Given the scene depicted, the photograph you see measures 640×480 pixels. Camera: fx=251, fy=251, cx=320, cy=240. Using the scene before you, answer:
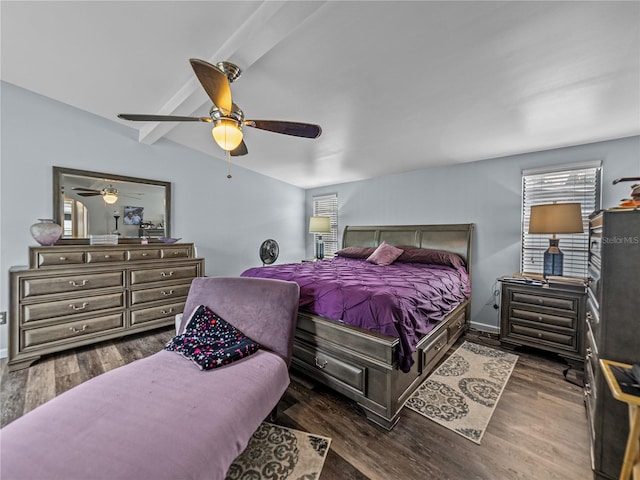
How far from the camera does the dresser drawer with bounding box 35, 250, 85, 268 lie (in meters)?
2.51

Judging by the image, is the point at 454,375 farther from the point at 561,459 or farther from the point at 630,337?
the point at 630,337

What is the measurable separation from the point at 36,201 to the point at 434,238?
4.96 meters

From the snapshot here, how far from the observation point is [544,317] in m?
2.56

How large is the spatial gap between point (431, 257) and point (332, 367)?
2149 millimetres

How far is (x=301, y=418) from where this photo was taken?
176cm

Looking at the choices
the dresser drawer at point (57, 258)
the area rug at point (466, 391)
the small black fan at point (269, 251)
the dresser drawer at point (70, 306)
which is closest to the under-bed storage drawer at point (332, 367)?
the area rug at point (466, 391)

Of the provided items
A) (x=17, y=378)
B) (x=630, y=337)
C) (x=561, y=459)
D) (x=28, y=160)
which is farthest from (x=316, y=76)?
(x=17, y=378)

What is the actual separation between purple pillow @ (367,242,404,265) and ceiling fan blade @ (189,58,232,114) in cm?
261

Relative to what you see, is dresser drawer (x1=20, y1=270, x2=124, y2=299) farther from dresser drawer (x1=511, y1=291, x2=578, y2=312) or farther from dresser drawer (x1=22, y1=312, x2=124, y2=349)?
dresser drawer (x1=511, y1=291, x2=578, y2=312)

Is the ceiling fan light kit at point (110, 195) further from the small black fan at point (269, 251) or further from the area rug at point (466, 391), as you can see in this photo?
the area rug at point (466, 391)

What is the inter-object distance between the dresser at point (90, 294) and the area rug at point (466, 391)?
3101 mm

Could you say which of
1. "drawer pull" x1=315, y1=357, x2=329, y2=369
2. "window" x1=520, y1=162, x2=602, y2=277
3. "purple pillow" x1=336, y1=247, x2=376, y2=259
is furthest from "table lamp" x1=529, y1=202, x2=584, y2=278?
"drawer pull" x1=315, y1=357, x2=329, y2=369

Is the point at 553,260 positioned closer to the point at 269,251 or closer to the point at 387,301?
the point at 387,301

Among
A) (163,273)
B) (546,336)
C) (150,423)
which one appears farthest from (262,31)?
(546,336)
